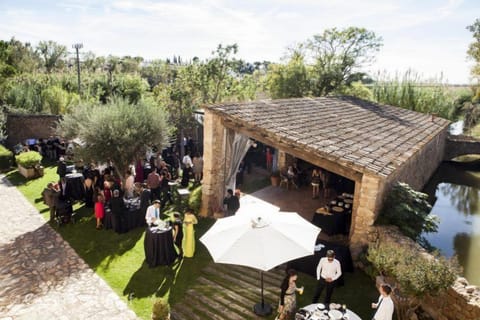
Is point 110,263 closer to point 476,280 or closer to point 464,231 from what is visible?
point 476,280

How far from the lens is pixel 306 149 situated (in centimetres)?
951

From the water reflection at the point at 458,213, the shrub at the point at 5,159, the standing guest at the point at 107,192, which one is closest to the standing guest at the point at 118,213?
the standing guest at the point at 107,192

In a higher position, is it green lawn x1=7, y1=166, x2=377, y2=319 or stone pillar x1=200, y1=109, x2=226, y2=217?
stone pillar x1=200, y1=109, x2=226, y2=217

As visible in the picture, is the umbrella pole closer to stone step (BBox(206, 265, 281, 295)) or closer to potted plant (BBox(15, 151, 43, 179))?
stone step (BBox(206, 265, 281, 295))

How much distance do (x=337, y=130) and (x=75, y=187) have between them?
34.7ft

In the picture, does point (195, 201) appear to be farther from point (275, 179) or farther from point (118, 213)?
point (275, 179)

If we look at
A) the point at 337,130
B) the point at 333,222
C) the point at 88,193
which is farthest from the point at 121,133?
the point at 333,222

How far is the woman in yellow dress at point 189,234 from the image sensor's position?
30.7ft

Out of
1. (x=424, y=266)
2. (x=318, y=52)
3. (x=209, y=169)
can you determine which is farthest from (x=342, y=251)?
(x=318, y=52)

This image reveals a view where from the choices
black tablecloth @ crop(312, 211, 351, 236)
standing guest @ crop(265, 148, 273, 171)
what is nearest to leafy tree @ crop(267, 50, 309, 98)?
standing guest @ crop(265, 148, 273, 171)

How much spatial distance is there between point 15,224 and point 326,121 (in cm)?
1179

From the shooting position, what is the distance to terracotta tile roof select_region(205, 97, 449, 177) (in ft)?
30.6

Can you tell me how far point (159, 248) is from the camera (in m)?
8.99

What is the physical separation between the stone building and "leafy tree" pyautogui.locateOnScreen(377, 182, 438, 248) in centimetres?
30
